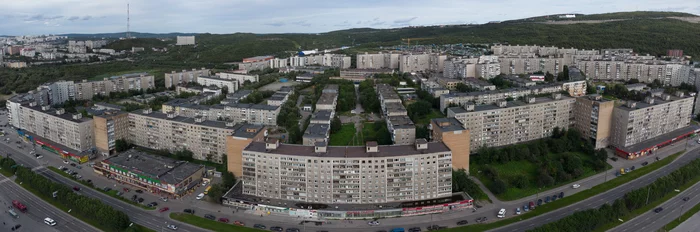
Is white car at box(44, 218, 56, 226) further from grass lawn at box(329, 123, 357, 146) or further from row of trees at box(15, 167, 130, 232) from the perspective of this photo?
grass lawn at box(329, 123, 357, 146)

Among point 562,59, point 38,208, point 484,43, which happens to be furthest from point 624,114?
point 484,43

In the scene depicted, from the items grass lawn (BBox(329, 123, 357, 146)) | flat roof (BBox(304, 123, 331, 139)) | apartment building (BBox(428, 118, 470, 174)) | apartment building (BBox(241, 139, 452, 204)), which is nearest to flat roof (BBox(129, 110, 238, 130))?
flat roof (BBox(304, 123, 331, 139))

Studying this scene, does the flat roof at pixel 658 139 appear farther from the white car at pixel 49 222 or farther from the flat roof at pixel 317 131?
the white car at pixel 49 222

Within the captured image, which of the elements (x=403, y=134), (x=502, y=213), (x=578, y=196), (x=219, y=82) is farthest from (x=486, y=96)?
(x=219, y=82)

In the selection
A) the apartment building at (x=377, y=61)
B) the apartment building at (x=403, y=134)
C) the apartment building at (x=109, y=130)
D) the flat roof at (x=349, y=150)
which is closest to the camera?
the flat roof at (x=349, y=150)

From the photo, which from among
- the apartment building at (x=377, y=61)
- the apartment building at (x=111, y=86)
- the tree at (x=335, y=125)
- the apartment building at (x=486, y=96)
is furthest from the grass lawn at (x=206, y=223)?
the apartment building at (x=377, y=61)
